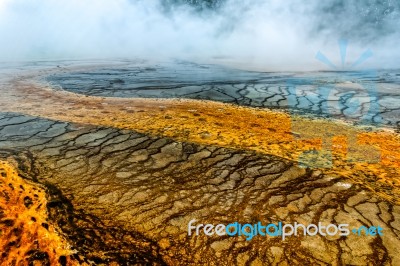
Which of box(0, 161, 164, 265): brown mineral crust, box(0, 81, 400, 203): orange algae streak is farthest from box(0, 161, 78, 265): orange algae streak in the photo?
box(0, 81, 400, 203): orange algae streak

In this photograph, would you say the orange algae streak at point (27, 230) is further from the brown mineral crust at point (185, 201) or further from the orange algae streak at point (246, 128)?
the orange algae streak at point (246, 128)

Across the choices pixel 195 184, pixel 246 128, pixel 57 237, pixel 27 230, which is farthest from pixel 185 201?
pixel 246 128

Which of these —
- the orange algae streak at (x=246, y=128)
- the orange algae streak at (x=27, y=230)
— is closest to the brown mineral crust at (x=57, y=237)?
the orange algae streak at (x=27, y=230)

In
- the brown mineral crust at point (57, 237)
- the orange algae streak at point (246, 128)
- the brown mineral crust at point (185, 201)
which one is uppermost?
the orange algae streak at point (246, 128)

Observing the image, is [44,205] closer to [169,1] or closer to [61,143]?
[61,143]

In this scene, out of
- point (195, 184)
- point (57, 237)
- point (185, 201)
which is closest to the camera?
point (57, 237)

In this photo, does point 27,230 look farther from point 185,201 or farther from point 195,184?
point 195,184

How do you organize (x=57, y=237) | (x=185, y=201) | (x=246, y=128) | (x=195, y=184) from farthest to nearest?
(x=246, y=128), (x=195, y=184), (x=185, y=201), (x=57, y=237)
